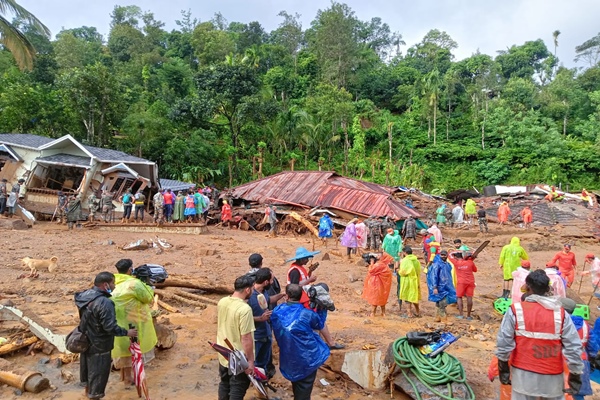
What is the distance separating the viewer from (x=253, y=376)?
4.20 metres

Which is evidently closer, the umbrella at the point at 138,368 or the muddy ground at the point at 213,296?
the umbrella at the point at 138,368

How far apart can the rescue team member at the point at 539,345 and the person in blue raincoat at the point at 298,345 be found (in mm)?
1628

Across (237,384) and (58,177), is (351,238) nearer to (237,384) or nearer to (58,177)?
(237,384)

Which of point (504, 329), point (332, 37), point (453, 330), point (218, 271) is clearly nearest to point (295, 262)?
point (504, 329)

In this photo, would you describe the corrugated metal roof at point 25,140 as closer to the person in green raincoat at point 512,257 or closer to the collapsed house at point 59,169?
the collapsed house at point 59,169

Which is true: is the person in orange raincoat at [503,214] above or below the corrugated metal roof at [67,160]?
below

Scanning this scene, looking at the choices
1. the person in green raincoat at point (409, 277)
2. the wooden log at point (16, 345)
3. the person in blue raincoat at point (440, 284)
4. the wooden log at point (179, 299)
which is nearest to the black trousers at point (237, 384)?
the wooden log at point (16, 345)

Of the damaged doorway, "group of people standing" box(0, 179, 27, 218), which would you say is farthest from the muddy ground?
the damaged doorway

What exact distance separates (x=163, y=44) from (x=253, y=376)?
184 feet

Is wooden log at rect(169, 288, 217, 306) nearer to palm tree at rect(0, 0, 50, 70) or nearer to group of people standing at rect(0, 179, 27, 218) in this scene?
palm tree at rect(0, 0, 50, 70)

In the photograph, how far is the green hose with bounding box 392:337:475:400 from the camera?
4.96 m

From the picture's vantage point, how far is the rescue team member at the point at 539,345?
3500 mm

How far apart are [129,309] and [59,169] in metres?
18.8

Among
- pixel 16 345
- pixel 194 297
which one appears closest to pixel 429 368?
pixel 194 297
